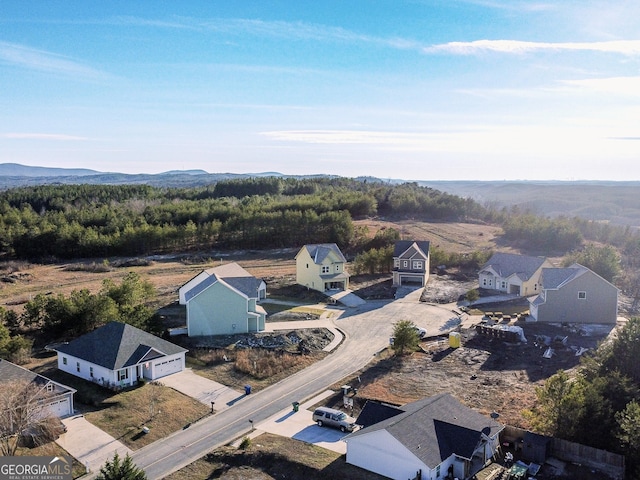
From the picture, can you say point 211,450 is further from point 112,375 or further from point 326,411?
point 112,375

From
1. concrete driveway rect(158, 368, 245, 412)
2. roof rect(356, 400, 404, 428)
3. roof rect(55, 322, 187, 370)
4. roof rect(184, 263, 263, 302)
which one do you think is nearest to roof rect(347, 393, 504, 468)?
roof rect(356, 400, 404, 428)

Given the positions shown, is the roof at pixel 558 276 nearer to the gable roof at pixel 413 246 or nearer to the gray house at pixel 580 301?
the gray house at pixel 580 301

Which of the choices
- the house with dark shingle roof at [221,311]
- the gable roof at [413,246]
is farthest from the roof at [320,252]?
the house with dark shingle roof at [221,311]

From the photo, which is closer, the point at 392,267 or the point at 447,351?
the point at 447,351

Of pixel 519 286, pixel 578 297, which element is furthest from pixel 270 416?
pixel 519 286

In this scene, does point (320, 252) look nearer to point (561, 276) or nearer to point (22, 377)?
point (561, 276)

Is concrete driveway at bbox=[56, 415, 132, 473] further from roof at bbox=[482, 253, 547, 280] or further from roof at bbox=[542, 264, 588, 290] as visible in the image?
roof at bbox=[482, 253, 547, 280]

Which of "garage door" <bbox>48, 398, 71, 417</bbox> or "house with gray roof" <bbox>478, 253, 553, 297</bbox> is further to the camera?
"house with gray roof" <bbox>478, 253, 553, 297</bbox>

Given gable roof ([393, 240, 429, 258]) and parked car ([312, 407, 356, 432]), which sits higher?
gable roof ([393, 240, 429, 258])
